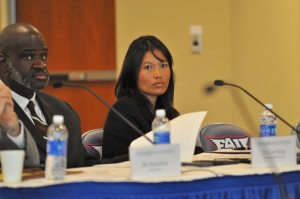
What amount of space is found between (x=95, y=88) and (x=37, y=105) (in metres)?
3.12

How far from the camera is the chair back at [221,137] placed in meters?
4.43

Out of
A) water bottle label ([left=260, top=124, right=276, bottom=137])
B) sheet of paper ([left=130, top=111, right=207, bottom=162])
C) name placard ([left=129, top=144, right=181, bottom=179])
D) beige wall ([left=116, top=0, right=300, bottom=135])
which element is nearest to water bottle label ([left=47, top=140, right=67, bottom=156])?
name placard ([left=129, top=144, right=181, bottom=179])

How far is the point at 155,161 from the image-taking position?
2.62 metres

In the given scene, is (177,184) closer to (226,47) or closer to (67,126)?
(67,126)

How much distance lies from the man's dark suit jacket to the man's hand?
0.34m

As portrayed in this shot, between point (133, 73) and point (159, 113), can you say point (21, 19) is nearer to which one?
point (133, 73)

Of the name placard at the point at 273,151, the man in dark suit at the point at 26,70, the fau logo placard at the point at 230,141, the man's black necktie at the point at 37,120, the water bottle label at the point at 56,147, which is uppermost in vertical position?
the man in dark suit at the point at 26,70

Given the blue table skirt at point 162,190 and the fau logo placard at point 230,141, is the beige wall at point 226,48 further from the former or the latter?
the blue table skirt at point 162,190

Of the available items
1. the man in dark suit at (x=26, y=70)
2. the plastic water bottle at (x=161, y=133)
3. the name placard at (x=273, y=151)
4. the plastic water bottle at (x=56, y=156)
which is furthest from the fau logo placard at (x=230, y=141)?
the plastic water bottle at (x=56, y=156)

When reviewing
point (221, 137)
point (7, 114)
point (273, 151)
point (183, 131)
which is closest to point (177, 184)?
point (183, 131)

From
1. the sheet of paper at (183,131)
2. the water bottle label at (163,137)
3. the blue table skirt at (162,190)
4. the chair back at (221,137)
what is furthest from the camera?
the chair back at (221,137)

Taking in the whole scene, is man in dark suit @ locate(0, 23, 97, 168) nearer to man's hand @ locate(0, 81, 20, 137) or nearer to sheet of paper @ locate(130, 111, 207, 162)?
man's hand @ locate(0, 81, 20, 137)

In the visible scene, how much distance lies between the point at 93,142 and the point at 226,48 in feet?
9.49

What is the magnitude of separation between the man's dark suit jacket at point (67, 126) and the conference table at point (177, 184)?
0.49 m
